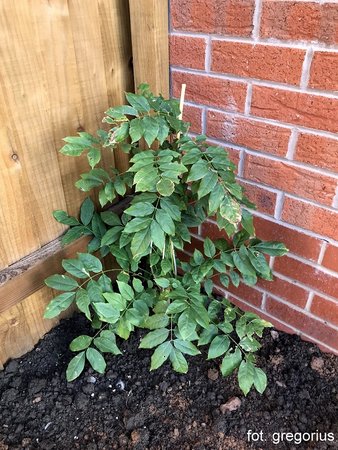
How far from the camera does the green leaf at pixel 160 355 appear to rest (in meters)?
1.18

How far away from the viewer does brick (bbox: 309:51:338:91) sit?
3.45 ft

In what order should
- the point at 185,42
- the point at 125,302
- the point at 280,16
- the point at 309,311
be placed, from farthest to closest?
the point at 309,311 → the point at 185,42 → the point at 125,302 → the point at 280,16

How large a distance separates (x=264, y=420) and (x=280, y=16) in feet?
4.17

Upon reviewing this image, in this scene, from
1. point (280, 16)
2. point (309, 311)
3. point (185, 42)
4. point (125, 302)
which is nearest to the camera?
point (280, 16)

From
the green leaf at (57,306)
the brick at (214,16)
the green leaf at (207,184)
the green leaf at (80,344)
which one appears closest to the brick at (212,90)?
the brick at (214,16)

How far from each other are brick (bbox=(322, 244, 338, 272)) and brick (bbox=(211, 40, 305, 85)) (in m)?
0.56

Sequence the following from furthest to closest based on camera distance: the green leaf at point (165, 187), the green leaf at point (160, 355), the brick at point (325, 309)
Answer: the brick at point (325, 309), the green leaf at point (160, 355), the green leaf at point (165, 187)

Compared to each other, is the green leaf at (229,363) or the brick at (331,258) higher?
the brick at (331,258)

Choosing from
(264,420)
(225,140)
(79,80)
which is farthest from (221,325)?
(79,80)

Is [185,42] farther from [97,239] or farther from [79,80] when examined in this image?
[97,239]

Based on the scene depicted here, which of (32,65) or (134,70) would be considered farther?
(134,70)

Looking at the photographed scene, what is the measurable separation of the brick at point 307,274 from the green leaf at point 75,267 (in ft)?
2.40

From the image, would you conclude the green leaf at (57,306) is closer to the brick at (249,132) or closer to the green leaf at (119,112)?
the green leaf at (119,112)

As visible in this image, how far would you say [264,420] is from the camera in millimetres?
1289
